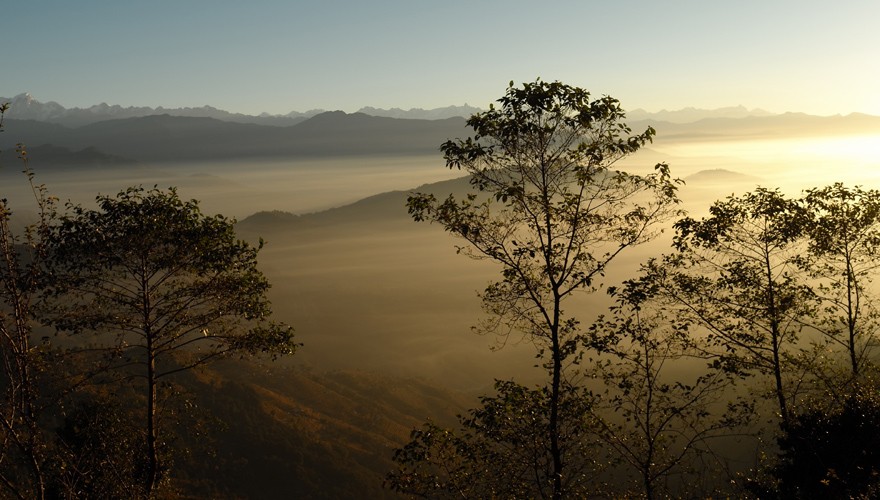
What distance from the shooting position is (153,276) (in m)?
19.0

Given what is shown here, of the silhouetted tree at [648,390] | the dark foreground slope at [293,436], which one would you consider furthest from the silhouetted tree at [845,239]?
the dark foreground slope at [293,436]

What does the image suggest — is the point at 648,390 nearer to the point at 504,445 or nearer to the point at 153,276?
the point at 504,445

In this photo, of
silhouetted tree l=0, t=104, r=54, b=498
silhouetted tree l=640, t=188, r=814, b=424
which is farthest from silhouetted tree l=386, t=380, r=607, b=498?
silhouetted tree l=0, t=104, r=54, b=498

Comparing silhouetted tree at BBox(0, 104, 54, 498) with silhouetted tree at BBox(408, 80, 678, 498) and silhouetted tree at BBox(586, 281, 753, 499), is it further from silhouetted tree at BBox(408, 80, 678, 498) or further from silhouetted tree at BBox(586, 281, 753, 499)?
silhouetted tree at BBox(586, 281, 753, 499)

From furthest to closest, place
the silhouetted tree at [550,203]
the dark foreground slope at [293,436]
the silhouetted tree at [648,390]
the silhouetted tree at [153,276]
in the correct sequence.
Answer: the dark foreground slope at [293,436]
the silhouetted tree at [153,276]
the silhouetted tree at [648,390]
the silhouetted tree at [550,203]

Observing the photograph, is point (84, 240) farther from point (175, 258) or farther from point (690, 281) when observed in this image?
point (690, 281)

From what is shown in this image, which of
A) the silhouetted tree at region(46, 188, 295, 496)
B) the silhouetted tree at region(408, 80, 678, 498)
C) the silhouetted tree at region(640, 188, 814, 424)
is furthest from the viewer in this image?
the silhouetted tree at region(640, 188, 814, 424)

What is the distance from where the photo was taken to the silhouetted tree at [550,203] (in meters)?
15.7

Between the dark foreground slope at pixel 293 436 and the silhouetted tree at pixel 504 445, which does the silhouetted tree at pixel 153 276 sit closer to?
the silhouetted tree at pixel 504 445

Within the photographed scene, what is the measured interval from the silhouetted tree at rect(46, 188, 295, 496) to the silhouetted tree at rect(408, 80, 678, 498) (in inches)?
287

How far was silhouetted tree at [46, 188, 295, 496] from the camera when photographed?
18109mm

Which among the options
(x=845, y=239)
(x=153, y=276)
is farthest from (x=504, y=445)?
(x=845, y=239)

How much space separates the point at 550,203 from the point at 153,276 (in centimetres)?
1253

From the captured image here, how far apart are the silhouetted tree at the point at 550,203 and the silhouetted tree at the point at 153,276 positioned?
23.9 ft
